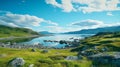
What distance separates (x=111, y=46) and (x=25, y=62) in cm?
5068

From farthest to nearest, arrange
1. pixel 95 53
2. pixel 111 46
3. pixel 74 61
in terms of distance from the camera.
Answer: pixel 111 46, pixel 95 53, pixel 74 61

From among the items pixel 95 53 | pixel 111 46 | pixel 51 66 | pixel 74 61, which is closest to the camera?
pixel 51 66

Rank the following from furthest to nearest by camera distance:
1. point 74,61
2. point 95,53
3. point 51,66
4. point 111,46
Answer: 1. point 111,46
2. point 95,53
3. point 74,61
4. point 51,66

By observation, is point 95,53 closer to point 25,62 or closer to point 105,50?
point 105,50

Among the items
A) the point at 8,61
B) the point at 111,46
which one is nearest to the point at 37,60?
the point at 8,61

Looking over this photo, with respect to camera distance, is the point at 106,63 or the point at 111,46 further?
the point at 111,46

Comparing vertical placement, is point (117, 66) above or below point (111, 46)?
below

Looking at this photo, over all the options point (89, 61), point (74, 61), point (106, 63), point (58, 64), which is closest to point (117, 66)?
point (106, 63)

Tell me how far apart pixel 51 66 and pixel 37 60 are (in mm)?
8235

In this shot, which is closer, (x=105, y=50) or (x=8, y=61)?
(x=8, y=61)

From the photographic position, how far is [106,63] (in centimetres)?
10494

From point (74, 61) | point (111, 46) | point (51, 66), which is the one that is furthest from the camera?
point (111, 46)

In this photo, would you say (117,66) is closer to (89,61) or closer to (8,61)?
(89,61)

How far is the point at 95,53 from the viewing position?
379 ft
